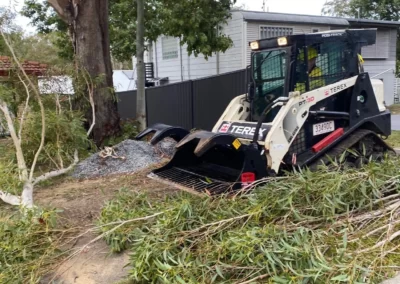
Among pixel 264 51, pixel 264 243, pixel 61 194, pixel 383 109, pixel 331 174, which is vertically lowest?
pixel 61 194

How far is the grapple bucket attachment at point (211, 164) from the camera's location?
5125mm

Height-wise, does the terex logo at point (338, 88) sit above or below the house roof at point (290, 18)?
below

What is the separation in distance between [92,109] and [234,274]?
22.3 feet

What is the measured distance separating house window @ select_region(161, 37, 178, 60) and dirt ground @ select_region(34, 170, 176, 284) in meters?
10.6

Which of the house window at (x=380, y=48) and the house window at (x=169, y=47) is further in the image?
the house window at (x=169, y=47)

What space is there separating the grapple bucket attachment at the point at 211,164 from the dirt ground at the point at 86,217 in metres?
0.47

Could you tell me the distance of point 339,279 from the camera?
286cm

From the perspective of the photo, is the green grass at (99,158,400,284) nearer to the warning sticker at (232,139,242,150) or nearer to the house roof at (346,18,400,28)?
the warning sticker at (232,139,242,150)

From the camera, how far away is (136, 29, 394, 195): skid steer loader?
5422 millimetres

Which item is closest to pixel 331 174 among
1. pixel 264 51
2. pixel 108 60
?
pixel 264 51

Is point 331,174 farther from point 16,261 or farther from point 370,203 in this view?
point 16,261

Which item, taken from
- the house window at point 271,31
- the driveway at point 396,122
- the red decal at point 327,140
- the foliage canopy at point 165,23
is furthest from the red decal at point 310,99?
the house window at point 271,31

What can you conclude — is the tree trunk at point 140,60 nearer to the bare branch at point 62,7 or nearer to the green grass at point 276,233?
the bare branch at point 62,7

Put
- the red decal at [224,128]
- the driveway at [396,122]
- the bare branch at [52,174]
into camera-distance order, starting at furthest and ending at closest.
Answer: the driveway at [396,122] → the red decal at [224,128] → the bare branch at [52,174]
